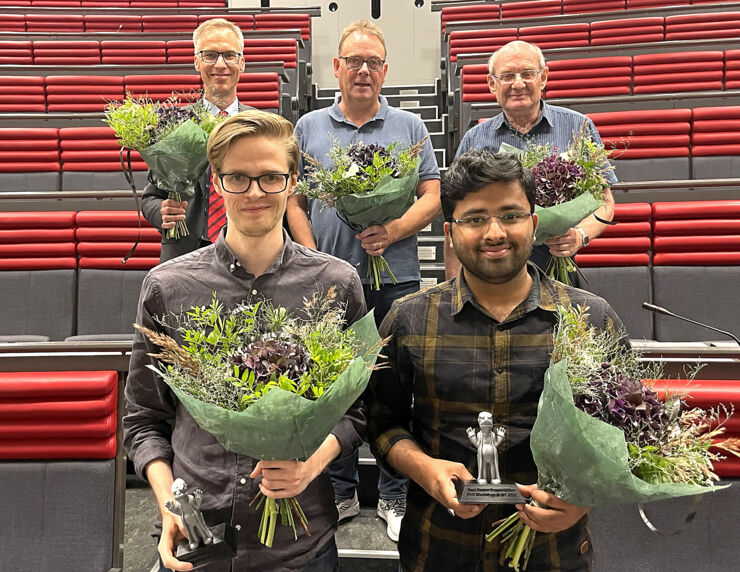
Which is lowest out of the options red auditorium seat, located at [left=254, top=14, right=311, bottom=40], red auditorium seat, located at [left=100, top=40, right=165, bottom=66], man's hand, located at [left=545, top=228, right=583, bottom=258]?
man's hand, located at [left=545, top=228, right=583, bottom=258]

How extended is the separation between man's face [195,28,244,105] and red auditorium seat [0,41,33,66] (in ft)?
19.5

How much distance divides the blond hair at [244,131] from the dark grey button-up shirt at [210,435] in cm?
16

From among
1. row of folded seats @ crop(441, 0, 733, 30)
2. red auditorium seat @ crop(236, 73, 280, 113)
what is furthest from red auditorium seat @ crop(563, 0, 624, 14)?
red auditorium seat @ crop(236, 73, 280, 113)

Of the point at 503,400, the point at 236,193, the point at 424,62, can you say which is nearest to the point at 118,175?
the point at 236,193

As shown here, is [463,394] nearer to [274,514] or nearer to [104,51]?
[274,514]

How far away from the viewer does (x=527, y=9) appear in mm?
6789

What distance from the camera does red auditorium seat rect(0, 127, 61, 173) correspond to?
4.08m

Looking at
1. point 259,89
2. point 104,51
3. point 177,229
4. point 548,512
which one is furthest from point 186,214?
point 104,51

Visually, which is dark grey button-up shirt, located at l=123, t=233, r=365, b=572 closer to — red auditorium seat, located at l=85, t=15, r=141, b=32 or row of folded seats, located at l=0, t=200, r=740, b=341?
row of folded seats, located at l=0, t=200, r=740, b=341

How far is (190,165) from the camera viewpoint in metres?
1.59

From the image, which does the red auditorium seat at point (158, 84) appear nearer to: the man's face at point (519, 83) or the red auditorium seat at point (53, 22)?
the red auditorium seat at point (53, 22)

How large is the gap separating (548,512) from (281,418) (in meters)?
0.43

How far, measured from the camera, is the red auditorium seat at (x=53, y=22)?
706 centimetres

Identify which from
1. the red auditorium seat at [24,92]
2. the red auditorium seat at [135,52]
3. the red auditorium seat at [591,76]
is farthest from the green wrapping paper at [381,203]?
the red auditorium seat at [135,52]
